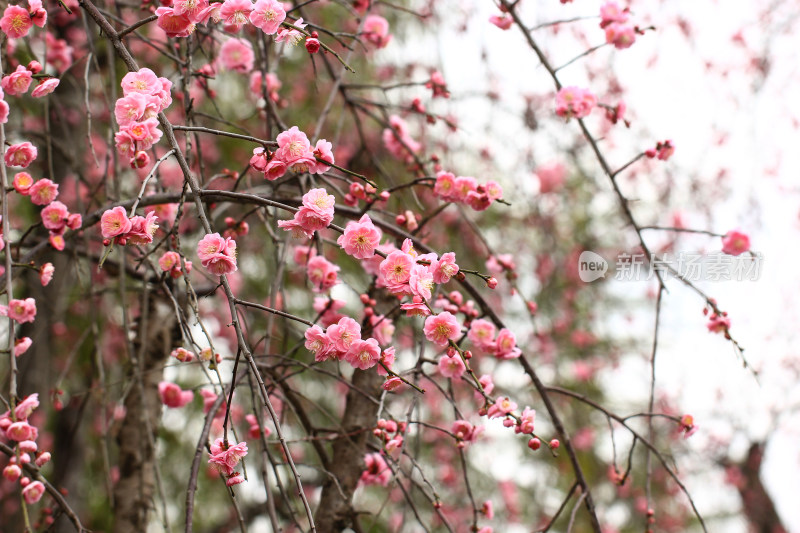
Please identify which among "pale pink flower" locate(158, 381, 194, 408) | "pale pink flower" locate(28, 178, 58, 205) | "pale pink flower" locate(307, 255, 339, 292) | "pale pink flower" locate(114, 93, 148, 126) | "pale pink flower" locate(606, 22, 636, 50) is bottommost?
"pale pink flower" locate(158, 381, 194, 408)

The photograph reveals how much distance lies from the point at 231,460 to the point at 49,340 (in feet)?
6.15

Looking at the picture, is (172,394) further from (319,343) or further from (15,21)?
(15,21)

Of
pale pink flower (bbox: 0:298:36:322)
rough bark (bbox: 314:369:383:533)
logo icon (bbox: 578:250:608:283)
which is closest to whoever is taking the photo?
pale pink flower (bbox: 0:298:36:322)

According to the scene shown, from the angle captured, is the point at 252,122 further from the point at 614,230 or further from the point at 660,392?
the point at 660,392

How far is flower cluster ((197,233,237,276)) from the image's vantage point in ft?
3.74

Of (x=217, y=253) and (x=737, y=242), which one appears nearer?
(x=217, y=253)

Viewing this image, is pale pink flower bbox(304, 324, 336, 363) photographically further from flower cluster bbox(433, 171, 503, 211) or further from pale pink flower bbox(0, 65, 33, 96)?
pale pink flower bbox(0, 65, 33, 96)

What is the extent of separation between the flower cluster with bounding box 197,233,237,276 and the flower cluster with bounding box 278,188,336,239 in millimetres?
90

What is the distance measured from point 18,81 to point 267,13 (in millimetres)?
493

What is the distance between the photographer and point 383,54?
3.67 meters

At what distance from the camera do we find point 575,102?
1.92m

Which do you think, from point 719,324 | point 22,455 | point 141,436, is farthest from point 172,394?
point 719,324

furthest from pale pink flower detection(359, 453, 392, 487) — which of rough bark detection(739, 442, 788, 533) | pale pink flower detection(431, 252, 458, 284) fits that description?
rough bark detection(739, 442, 788, 533)

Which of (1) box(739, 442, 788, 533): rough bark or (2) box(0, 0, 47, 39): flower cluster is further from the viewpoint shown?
(1) box(739, 442, 788, 533): rough bark
